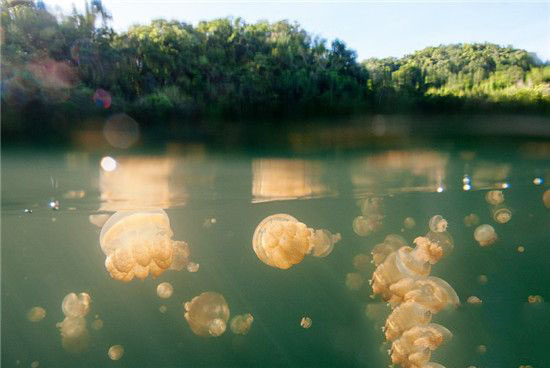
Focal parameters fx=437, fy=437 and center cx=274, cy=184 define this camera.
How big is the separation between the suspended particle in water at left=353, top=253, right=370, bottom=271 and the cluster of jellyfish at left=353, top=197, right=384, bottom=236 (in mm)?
4975

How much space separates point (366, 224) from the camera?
28141 millimetres

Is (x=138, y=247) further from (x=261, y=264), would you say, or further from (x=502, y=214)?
(x=502, y=214)

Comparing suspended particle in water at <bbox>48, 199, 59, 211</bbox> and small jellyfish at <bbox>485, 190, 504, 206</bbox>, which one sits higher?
suspended particle in water at <bbox>48, 199, 59, 211</bbox>

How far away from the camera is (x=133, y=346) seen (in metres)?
29.4

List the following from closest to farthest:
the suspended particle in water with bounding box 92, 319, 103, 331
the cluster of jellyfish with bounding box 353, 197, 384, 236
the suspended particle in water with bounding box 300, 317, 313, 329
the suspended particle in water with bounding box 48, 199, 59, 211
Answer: the suspended particle in water with bounding box 48, 199, 59, 211 → the cluster of jellyfish with bounding box 353, 197, 384, 236 → the suspended particle in water with bounding box 300, 317, 313, 329 → the suspended particle in water with bounding box 92, 319, 103, 331

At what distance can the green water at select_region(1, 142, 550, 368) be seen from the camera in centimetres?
987

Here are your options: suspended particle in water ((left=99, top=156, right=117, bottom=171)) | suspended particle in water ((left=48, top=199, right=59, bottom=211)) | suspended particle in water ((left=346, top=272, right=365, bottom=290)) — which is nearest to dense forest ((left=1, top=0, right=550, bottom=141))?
suspended particle in water ((left=99, top=156, right=117, bottom=171))

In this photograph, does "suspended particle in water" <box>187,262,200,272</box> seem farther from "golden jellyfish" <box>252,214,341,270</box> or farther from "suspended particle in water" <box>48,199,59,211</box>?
"golden jellyfish" <box>252,214,341,270</box>

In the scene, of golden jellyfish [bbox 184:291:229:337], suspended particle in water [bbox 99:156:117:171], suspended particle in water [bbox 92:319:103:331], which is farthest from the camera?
suspended particle in water [bbox 92:319:103:331]

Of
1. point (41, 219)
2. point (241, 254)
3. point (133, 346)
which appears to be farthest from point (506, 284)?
point (41, 219)

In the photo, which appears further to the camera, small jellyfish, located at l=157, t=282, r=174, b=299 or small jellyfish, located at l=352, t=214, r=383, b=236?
small jellyfish, located at l=157, t=282, r=174, b=299

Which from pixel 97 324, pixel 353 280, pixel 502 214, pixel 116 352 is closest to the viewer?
pixel 502 214

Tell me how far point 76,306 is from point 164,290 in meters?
6.14

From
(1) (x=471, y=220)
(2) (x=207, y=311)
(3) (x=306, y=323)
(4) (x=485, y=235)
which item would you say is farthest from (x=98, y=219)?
(4) (x=485, y=235)
